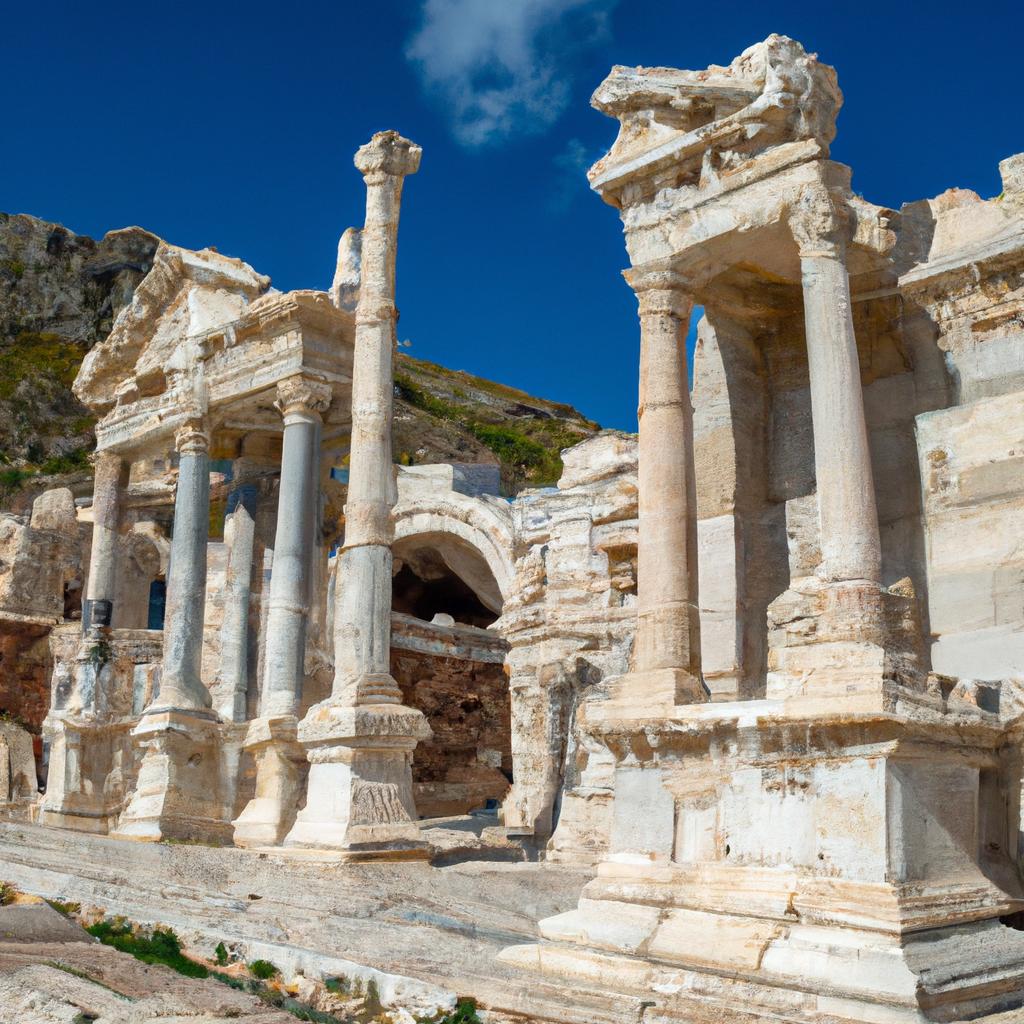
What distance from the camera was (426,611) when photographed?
982 inches

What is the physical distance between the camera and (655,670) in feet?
24.3

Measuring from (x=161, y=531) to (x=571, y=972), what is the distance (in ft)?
63.1

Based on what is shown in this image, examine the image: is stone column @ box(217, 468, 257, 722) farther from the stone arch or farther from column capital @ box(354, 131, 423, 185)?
column capital @ box(354, 131, 423, 185)

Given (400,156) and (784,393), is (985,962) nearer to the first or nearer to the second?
(784,393)

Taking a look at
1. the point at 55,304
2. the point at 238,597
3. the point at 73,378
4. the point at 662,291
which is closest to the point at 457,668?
the point at 238,597

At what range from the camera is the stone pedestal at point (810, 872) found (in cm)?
550

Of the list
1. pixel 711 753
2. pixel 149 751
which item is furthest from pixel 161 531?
pixel 711 753

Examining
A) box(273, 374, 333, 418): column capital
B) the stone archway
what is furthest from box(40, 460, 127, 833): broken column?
the stone archway

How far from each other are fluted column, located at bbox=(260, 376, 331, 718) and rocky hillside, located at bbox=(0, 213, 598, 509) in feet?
68.9

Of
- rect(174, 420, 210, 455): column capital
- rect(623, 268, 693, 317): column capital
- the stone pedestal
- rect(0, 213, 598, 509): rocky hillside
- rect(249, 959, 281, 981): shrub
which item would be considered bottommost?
rect(249, 959, 281, 981): shrub

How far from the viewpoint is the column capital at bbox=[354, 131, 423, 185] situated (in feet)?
39.7

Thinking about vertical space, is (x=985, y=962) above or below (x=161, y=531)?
below

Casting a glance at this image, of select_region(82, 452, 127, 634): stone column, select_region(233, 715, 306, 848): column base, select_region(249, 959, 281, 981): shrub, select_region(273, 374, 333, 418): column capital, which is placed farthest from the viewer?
select_region(82, 452, 127, 634): stone column

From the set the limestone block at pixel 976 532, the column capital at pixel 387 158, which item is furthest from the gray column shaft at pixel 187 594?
the limestone block at pixel 976 532
